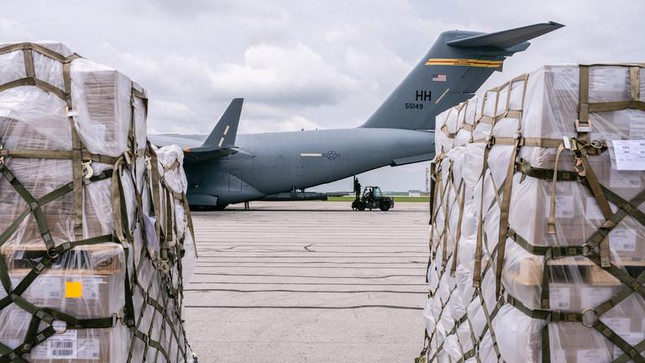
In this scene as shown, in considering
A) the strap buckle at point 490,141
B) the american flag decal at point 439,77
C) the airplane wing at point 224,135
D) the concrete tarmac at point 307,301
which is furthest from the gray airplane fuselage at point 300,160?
the strap buckle at point 490,141

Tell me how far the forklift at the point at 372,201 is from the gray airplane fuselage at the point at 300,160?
16.8ft

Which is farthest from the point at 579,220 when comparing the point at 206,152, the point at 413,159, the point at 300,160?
the point at 413,159

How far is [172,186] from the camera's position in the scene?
449 centimetres

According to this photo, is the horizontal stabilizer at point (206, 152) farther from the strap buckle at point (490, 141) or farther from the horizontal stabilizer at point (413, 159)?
the strap buckle at point (490, 141)

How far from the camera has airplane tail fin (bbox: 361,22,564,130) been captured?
78.7 feet

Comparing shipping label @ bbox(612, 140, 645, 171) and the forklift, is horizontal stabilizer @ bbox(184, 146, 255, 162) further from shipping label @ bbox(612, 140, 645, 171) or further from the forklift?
shipping label @ bbox(612, 140, 645, 171)

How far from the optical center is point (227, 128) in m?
23.2

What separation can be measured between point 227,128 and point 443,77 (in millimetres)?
10781

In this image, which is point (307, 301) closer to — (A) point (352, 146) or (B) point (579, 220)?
(B) point (579, 220)

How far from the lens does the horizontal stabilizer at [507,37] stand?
1917 centimetres

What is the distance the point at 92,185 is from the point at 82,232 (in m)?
0.29

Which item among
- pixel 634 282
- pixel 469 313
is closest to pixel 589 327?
pixel 634 282

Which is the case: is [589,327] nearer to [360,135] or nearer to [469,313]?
[469,313]

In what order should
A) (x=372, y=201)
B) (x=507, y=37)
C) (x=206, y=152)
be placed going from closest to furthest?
(x=507, y=37) → (x=206, y=152) → (x=372, y=201)
